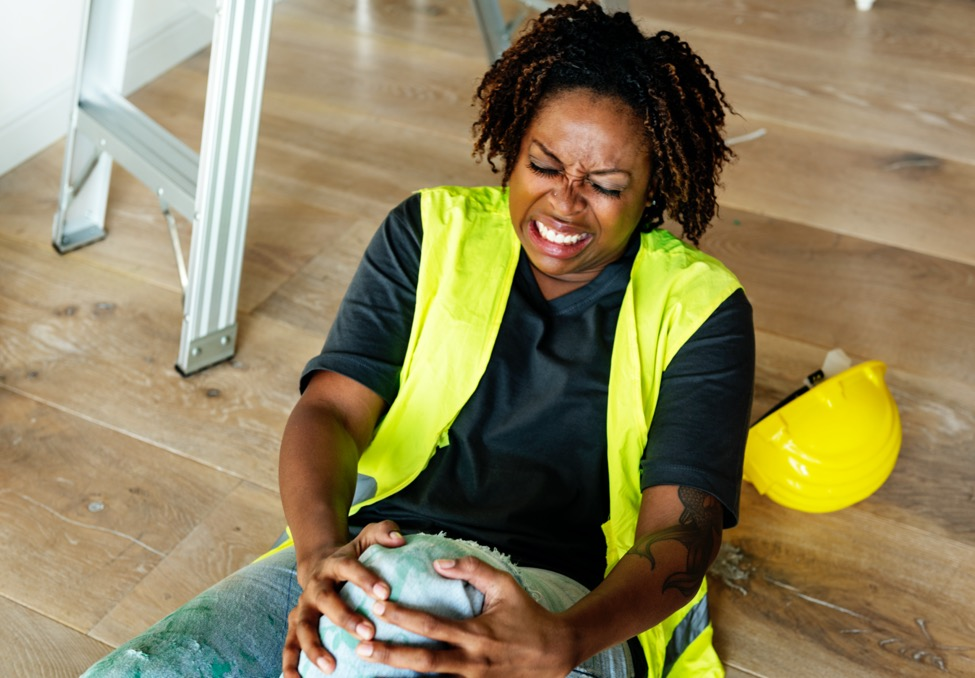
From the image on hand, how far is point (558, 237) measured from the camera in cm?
127

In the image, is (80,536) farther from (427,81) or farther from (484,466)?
(427,81)

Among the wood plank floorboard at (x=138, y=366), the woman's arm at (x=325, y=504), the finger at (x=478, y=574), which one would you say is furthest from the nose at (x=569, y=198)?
the wood plank floorboard at (x=138, y=366)

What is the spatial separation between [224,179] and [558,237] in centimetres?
78

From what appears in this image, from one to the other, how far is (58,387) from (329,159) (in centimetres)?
91

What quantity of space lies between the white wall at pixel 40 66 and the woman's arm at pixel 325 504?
149 cm

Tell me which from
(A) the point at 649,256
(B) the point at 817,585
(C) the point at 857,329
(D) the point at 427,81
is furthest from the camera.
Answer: (D) the point at 427,81

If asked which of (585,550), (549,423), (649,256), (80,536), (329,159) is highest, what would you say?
(649,256)

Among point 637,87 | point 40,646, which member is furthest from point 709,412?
point 40,646

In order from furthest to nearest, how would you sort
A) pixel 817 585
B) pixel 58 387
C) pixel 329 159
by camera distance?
1. pixel 329 159
2. pixel 58 387
3. pixel 817 585

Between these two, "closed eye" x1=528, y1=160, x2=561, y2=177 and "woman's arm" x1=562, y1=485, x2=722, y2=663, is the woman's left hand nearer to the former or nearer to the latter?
"woman's arm" x1=562, y1=485, x2=722, y2=663

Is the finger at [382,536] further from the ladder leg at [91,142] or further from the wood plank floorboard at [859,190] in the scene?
the wood plank floorboard at [859,190]

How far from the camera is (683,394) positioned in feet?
4.06

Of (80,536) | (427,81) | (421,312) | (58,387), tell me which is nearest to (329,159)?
(427,81)

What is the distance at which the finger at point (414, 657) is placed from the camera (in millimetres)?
1001
